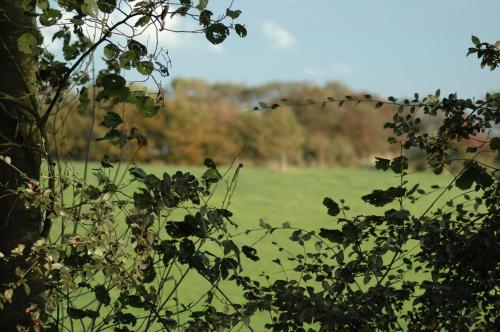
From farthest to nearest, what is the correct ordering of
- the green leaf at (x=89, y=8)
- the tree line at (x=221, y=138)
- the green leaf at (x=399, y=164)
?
the tree line at (x=221, y=138), the green leaf at (x=399, y=164), the green leaf at (x=89, y=8)

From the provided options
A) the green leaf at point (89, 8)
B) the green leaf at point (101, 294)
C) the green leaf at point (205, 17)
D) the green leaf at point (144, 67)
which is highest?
the green leaf at point (205, 17)

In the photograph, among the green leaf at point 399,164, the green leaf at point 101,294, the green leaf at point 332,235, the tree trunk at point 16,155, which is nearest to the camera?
the green leaf at point 332,235

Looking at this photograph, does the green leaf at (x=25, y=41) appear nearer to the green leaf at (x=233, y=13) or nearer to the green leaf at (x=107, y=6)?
the green leaf at (x=107, y=6)

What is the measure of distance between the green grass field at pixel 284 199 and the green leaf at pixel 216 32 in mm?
5183

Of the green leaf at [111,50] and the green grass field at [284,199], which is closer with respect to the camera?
the green leaf at [111,50]

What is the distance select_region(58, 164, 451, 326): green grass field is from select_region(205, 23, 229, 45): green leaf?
518 cm

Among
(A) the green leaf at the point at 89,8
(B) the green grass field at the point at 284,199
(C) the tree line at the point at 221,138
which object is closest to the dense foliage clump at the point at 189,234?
(A) the green leaf at the point at 89,8

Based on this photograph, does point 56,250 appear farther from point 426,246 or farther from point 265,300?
point 426,246

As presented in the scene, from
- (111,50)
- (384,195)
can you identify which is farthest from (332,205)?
(111,50)

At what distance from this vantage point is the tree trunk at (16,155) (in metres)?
2.41

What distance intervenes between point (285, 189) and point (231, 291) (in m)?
12.1

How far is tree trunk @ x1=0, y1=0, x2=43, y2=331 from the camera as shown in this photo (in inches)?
94.9

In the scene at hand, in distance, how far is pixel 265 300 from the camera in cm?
205

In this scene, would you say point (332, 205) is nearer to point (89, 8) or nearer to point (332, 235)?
point (332, 235)
